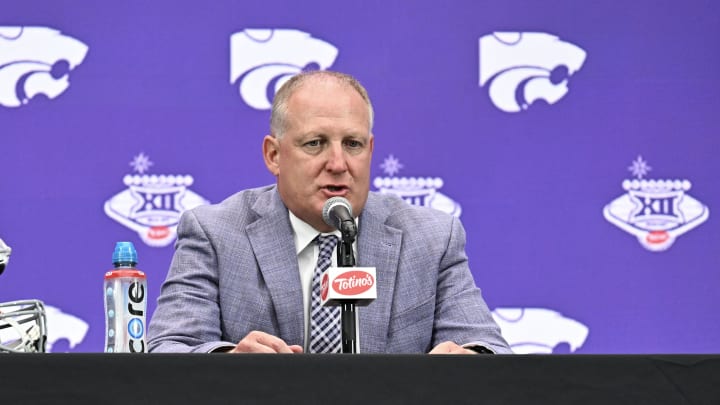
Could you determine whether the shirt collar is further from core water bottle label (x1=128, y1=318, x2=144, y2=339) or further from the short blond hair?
core water bottle label (x1=128, y1=318, x2=144, y2=339)

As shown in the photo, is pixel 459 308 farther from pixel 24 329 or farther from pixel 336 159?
pixel 24 329

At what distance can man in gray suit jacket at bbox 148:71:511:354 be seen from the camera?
299cm

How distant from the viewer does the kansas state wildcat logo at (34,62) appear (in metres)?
4.05

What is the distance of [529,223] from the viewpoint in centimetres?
418

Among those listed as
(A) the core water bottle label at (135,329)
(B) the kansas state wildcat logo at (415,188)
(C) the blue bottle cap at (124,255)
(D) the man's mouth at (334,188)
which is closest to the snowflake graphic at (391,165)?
(B) the kansas state wildcat logo at (415,188)

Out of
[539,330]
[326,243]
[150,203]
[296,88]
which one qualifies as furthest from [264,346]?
[539,330]

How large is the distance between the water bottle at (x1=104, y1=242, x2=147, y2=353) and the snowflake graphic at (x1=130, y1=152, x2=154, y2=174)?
5.31ft

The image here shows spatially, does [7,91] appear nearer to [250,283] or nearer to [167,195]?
[167,195]

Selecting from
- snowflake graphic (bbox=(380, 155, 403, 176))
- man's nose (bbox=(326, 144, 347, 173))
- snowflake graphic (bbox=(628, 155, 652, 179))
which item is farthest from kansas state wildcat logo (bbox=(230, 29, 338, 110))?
snowflake graphic (bbox=(628, 155, 652, 179))

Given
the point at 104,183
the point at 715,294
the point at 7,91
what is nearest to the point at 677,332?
the point at 715,294

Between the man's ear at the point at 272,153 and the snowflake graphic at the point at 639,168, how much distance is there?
161cm

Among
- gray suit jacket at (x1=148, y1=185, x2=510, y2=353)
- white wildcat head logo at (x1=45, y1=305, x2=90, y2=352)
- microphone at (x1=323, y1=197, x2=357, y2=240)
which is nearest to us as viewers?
microphone at (x1=323, y1=197, x2=357, y2=240)

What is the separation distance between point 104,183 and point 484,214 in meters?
1.46
